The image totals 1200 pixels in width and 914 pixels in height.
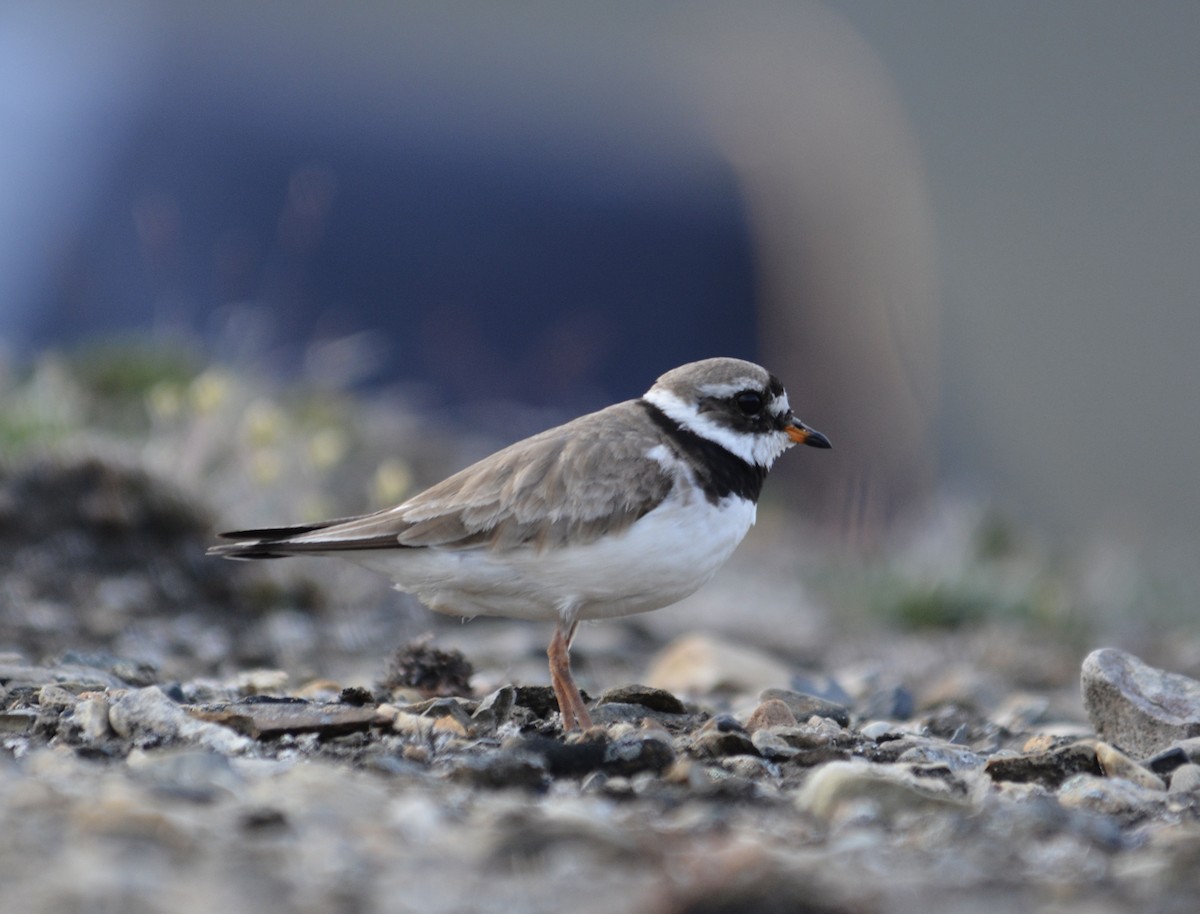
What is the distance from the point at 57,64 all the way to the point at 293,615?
6.95 metres

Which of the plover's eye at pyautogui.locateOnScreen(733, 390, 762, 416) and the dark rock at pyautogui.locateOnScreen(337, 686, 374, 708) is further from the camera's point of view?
the plover's eye at pyautogui.locateOnScreen(733, 390, 762, 416)

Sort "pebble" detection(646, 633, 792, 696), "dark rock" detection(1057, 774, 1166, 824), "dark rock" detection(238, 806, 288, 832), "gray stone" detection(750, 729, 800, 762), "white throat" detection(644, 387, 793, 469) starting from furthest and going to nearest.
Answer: "pebble" detection(646, 633, 792, 696) → "white throat" detection(644, 387, 793, 469) → "gray stone" detection(750, 729, 800, 762) → "dark rock" detection(1057, 774, 1166, 824) → "dark rock" detection(238, 806, 288, 832)

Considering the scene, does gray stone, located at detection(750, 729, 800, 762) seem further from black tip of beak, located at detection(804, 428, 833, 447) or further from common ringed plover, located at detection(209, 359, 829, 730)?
black tip of beak, located at detection(804, 428, 833, 447)

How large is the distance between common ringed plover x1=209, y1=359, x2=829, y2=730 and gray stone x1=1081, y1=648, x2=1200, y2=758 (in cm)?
99

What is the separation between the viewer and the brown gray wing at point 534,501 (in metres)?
3.54

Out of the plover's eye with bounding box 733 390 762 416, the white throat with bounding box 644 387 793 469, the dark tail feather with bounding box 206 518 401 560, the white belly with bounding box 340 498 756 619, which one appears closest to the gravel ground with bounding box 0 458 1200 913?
the white belly with bounding box 340 498 756 619

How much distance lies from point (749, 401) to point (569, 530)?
2.34ft

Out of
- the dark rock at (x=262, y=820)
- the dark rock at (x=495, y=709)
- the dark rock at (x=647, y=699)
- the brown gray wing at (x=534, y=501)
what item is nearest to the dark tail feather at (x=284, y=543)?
the brown gray wing at (x=534, y=501)

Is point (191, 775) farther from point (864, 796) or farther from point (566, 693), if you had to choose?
point (864, 796)

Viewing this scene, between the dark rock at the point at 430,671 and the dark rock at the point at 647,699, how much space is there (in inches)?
17.5

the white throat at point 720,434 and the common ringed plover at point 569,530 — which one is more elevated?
the white throat at point 720,434

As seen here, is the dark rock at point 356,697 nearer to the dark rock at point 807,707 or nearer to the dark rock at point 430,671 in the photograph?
the dark rock at point 430,671

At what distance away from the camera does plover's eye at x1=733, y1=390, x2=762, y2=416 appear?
12.9 ft

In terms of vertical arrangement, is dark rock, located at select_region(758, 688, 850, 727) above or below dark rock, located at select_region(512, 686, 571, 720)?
below
